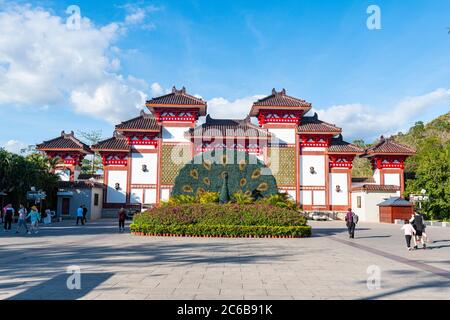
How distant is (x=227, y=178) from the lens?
1881 centimetres

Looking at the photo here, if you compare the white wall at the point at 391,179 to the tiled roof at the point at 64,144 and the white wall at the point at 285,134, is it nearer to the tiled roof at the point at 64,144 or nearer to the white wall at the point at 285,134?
the white wall at the point at 285,134

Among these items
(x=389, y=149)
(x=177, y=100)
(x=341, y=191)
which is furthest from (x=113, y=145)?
(x=389, y=149)

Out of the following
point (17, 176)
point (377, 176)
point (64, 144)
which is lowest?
point (17, 176)

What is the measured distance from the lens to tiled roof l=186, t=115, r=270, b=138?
3231 centimetres

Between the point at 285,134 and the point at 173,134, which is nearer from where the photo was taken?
the point at 173,134

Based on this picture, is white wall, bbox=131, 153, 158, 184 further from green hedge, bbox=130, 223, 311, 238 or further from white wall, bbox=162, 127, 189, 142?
green hedge, bbox=130, 223, 311, 238

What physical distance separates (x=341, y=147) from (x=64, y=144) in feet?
86.3

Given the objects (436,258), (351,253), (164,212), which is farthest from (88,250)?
(436,258)

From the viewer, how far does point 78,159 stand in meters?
34.1

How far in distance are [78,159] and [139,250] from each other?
25.8m

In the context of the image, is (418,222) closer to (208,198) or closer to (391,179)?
(208,198)

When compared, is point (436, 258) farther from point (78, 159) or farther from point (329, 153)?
point (78, 159)

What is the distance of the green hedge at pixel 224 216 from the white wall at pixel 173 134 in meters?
16.8

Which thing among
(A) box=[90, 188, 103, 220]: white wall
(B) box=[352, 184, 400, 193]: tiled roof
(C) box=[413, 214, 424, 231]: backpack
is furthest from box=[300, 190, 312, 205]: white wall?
(C) box=[413, 214, 424, 231]: backpack
